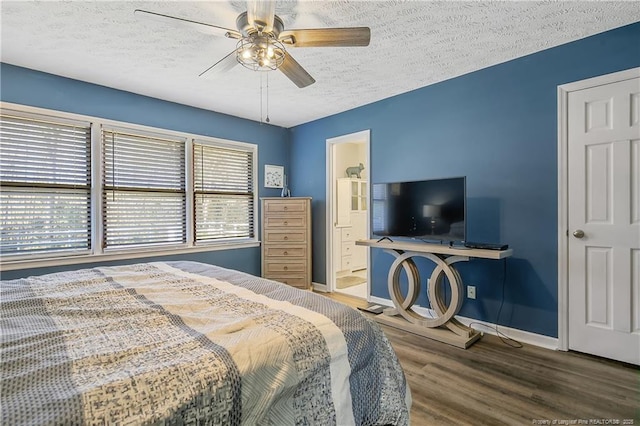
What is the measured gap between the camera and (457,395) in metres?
1.94

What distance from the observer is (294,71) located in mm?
2100

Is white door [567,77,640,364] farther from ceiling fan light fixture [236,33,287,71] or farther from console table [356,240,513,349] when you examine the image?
ceiling fan light fixture [236,33,287,71]

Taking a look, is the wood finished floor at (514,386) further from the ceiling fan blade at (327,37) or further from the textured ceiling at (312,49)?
the textured ceiling at (312,49)

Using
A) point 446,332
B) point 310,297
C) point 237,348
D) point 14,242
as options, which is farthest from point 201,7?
point 446,332

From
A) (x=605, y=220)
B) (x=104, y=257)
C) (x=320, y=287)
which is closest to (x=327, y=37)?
(x=605, y=220)

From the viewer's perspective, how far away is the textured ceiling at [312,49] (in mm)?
2047

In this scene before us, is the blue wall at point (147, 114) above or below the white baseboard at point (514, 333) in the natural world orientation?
above

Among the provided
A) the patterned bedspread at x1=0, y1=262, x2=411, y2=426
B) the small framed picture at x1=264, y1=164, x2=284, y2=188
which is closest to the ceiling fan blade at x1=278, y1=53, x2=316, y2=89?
the patterned bedspread at x1=0, y1=262, x2=411, y2=426

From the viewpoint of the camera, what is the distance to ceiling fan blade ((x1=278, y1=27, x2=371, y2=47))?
1718 millimetres

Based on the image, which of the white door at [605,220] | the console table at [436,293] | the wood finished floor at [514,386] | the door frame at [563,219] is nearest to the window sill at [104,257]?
the console table at [436,293]

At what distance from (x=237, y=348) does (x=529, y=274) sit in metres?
2.68

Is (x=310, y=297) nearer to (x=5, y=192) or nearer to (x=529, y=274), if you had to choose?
(x=529, y=274)

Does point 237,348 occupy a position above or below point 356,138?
below

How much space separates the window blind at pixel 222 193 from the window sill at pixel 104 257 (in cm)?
15
